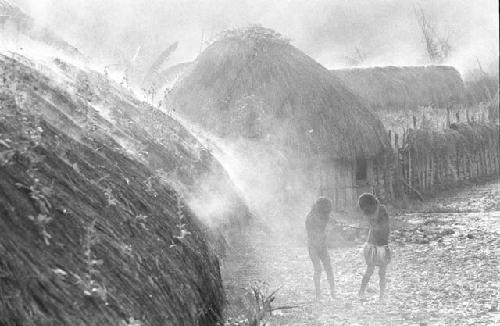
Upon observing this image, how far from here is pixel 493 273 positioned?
28.2ft

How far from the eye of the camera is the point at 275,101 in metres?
15.2

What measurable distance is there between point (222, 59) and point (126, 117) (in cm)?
814

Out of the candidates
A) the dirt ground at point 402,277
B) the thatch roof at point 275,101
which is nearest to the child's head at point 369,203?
the dirt ground at point 402,277

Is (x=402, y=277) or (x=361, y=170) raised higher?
(x=361, y=170)

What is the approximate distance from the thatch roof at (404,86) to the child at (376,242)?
1441 centimetres

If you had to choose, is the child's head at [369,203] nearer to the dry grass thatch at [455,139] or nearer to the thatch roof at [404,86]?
the dry grass thatch at [455,139]

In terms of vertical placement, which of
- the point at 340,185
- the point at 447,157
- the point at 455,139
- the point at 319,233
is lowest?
the point at 319,233

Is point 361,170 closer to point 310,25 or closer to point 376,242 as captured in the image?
point 376,242

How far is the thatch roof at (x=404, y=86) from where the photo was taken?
77.5 feet

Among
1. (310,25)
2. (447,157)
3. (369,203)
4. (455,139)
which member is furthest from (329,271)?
(310,25)

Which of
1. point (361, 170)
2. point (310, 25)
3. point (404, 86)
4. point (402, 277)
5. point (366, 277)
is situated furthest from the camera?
point (310, 25)

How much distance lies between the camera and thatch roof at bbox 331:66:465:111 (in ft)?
77.5

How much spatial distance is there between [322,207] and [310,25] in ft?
141

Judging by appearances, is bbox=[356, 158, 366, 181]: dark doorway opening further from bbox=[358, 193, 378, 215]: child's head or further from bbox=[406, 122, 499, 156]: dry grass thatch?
bbox=[358, 193, 378, 215]: child's head
